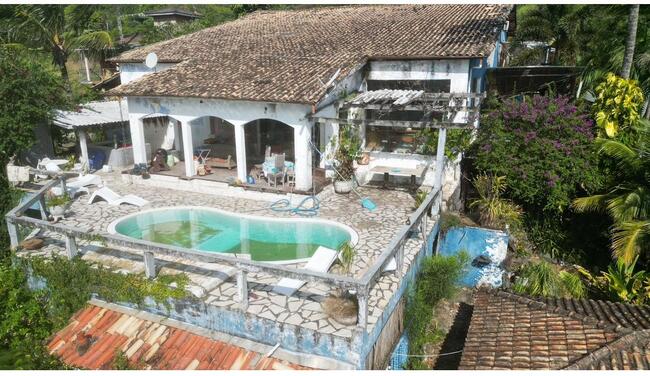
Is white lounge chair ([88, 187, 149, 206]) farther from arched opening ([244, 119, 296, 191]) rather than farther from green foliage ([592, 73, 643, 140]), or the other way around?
green foliage ([592, 73, 643, 140])

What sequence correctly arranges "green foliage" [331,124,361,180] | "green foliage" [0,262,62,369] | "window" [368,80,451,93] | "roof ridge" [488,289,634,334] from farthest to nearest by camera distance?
"window" [368,80,451,93]
"green foliage" [331,124,361,180]
"green foliage" [0,262,62,369]
"roof ridge" [488,289,634,334]

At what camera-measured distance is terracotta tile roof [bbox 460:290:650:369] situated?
24.5 ft

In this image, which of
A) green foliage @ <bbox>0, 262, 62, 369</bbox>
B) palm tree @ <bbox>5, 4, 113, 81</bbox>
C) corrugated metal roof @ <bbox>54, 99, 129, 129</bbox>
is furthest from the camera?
palm tree @ <bbox>5, 4, 113, 81</bbox>

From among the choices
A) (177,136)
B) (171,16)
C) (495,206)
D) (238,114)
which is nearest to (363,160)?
(238,114)

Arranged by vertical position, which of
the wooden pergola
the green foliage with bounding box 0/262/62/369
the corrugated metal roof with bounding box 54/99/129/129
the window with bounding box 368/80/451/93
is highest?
the window with bounding box 368/80/451/93

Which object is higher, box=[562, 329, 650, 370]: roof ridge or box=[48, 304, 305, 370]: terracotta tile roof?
box=[562, 329, 650, 370]: roof ridge

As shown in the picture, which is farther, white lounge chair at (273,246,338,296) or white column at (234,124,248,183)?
white column at (234,124,248,183)

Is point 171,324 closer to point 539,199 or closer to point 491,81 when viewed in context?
point 539,199

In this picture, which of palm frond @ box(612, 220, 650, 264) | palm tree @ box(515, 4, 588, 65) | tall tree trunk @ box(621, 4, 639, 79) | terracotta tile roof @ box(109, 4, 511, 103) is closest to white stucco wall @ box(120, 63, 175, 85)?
terracotta tile roof @ box(109, 4, 511, 103)

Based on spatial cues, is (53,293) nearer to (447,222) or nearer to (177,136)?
(447,222)

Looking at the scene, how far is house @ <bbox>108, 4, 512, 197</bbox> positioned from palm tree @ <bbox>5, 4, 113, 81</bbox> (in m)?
4.38

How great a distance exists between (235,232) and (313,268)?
4.35 meters
